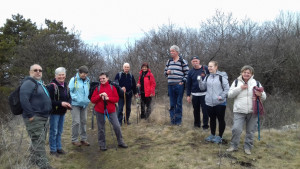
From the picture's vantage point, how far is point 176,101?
6.52 metres

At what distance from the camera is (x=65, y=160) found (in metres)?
4.71

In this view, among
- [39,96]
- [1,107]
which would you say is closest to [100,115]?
[39,96]

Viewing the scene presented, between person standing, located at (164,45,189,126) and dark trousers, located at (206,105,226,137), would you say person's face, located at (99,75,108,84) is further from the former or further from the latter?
dark trousers, located at (206,105,226,137)

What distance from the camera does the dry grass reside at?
4238 mm

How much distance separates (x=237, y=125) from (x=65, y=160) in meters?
3.55

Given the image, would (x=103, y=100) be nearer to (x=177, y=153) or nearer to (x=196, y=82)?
(x=177, y=153)

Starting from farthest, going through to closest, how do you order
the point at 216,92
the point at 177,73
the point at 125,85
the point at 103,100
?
the point at 125,85 < the point at 177,73 < the point at 103,100 < the point at 216,92

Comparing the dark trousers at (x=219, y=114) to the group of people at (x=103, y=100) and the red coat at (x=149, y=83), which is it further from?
the red coat at (x=149, y=83)

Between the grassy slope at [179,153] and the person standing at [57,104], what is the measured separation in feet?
1.24

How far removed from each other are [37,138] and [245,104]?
391 cm

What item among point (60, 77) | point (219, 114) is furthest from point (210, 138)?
point (60, 77)

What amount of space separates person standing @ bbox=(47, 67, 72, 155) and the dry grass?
1.24ft

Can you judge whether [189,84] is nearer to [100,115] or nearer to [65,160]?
[100,115]

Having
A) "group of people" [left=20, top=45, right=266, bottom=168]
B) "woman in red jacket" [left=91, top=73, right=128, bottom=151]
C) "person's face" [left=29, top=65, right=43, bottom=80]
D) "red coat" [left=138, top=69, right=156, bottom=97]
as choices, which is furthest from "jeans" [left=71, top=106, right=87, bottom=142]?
"red coat" [left=138, top=69, right=156, bottom=97]
